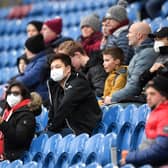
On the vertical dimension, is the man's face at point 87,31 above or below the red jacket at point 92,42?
above

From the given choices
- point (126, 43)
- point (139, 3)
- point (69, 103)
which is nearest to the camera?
point (69, 103)

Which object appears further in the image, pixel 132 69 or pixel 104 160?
pixel 132 69

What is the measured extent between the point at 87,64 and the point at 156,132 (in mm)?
2742

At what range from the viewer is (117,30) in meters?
9.21

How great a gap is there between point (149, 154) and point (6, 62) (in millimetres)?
6628

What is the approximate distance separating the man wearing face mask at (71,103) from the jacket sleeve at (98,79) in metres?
0.83

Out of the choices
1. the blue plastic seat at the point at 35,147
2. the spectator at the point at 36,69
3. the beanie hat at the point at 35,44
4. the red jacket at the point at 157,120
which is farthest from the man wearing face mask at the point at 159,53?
the beanie hat at the point at 35,44

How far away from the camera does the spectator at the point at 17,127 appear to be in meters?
7.79

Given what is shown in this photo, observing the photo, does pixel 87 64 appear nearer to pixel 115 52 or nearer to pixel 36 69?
pixel 115 52

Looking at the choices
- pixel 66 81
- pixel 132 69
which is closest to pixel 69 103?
pixel 66 81

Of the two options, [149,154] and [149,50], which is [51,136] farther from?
[149,154]

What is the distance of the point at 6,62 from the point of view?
40.8ft

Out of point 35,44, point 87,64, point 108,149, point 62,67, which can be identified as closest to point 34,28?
point 35,44

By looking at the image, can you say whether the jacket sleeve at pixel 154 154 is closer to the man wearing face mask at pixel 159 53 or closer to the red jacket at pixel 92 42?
the man wearing face mask at pixel 159 53
